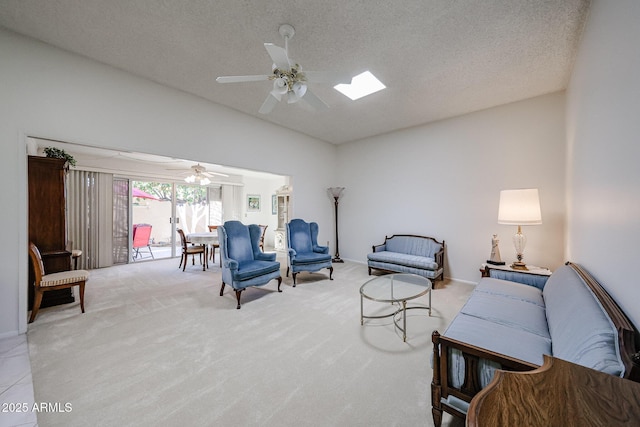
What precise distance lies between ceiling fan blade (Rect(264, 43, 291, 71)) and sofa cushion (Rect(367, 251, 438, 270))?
343 centimetres

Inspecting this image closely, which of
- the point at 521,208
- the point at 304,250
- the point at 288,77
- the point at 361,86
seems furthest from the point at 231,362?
the point at 361,86

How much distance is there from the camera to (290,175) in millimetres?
5160

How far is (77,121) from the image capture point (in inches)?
108

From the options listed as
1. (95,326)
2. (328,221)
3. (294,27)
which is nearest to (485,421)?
(294,27)

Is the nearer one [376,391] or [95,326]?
[376,391]

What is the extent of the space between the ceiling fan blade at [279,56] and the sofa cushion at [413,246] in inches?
150

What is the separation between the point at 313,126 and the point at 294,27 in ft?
A: 8.59

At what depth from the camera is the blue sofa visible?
12.9 feet

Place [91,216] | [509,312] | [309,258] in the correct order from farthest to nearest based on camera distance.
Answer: [91,216], [309,258], [509,312]

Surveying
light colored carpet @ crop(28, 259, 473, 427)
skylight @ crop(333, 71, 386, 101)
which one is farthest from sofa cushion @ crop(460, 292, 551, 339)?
skylight @ crop(333, 71, 386, 101)

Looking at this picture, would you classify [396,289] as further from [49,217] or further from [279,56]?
[49,217]

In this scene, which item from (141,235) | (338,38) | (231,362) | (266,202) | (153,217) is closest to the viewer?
(231,362)

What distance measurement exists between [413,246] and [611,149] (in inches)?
130

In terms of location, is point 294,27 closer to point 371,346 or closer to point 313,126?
point 313,126
